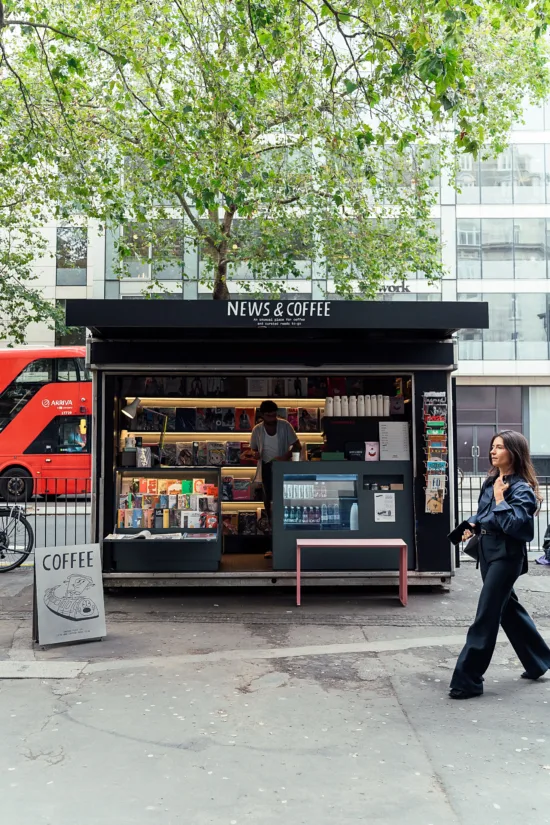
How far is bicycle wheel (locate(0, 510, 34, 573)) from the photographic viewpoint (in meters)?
10.7

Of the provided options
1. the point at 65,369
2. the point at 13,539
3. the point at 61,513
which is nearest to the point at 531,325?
the point at 65,369

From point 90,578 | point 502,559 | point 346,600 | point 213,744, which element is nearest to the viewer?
point 213,744

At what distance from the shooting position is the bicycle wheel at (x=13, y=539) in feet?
35.2

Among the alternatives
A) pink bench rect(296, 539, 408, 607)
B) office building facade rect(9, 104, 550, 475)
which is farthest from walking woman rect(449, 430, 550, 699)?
office building facade rect(9, 104, 550, 475)

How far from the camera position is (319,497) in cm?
900

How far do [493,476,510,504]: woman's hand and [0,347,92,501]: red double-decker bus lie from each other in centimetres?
1731

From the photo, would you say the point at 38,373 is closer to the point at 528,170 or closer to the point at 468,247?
the point at 468,247

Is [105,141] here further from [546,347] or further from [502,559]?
[546,347]

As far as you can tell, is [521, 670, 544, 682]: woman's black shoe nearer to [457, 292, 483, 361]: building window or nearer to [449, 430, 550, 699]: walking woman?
[449, 430, 550, 699]: walking woman

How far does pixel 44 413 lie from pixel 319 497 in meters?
14.5

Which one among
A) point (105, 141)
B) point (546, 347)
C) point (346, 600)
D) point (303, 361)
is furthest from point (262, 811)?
point (546, 347)

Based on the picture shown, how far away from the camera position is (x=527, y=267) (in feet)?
105

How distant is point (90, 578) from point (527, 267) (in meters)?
29.0

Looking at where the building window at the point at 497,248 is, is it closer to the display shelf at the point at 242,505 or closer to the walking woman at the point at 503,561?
the display shelf at the point at 242,505
